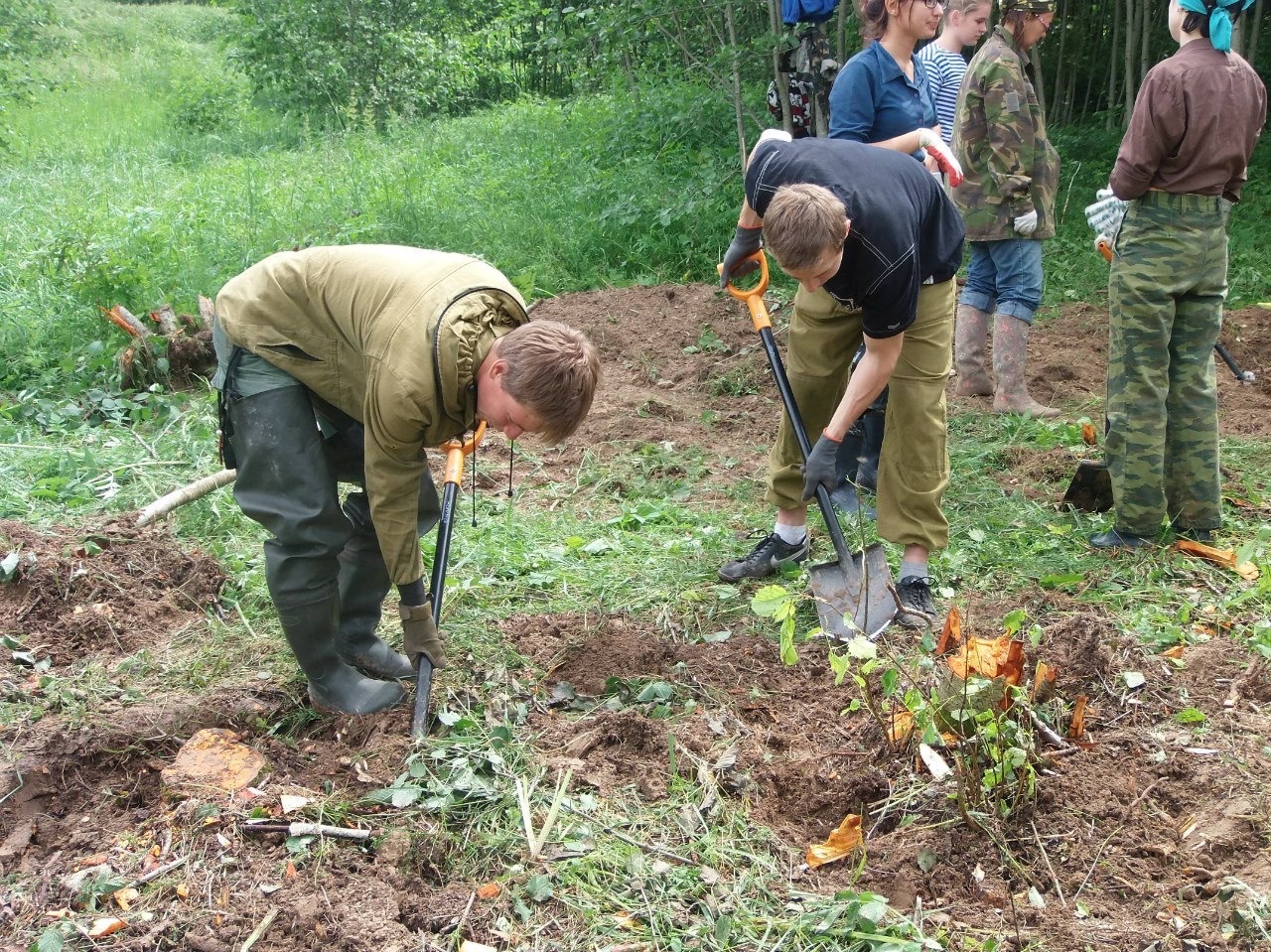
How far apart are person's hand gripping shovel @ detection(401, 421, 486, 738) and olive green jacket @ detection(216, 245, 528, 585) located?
0.17 metres

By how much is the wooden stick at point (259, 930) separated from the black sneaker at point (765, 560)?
1986 mm

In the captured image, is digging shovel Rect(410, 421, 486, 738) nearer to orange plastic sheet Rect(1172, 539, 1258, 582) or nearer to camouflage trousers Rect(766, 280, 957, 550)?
camouflage trousers Rect(766, 280, 957, 550)

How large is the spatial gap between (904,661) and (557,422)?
4.77 ft

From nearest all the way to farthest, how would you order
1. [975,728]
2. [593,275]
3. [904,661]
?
[975,728] < [904,661] < [593,275]

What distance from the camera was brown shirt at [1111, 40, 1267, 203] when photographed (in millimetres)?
3588

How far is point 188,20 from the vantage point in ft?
72.4

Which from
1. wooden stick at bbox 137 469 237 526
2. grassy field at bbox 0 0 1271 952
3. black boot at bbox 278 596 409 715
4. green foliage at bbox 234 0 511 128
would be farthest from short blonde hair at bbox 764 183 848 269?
green foliage at bbox 234 0 511 128

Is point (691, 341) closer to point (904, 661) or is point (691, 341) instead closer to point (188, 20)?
point (904, 661)

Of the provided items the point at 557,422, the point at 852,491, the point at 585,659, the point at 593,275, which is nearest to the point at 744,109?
the point at 593,275

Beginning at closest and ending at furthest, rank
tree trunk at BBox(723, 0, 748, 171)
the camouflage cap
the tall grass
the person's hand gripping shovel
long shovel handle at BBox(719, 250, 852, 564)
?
the person's hand gripping shovel
long shovel handle at BBox(719, 250, 852, 564)
the camouflage cap
the tall grass
tree trunk at BBox(723, 0, 748, 171)

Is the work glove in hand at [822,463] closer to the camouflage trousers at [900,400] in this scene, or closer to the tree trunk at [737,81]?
the camouflage trousers at [900,400]

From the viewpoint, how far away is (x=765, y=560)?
12.8ft

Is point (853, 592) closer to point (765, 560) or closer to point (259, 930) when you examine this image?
point (765, 560)

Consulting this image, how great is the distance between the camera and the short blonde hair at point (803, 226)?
9.17 ft
